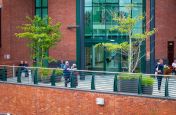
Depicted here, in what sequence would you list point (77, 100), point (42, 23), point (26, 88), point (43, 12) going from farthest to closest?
point (43, 12)
point (42, 23)
point (26, 88)
point (77, 100)

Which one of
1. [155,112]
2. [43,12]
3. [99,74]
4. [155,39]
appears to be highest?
[43,12]

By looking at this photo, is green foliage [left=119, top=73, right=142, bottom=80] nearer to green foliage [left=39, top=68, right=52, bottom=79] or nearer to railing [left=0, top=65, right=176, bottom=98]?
railing [left=0, top=65, right=176, bottom=98]

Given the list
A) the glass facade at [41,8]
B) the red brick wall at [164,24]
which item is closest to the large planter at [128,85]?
the red brick wall at [164,24]

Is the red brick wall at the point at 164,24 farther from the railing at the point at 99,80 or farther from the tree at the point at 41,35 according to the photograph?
the railing at the point at 99,80

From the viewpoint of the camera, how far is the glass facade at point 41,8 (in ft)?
118

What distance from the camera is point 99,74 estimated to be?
2317 cm

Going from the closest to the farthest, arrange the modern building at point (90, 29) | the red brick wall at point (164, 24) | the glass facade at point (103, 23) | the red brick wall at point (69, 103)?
the red brick wall at point (69, 103), the modern building at point (90, 29), the red brick wall at point (164, 24), the glass facade at point (103, 23)

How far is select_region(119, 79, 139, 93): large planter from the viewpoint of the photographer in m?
20.3

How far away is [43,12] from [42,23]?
7.47 meters

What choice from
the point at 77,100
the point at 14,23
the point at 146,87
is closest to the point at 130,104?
the point at 146,87

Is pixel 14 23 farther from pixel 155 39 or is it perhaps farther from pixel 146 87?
pixel 146 87

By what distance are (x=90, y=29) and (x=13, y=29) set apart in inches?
229

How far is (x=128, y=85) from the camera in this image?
20.5 m

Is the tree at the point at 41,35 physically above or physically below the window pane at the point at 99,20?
below
